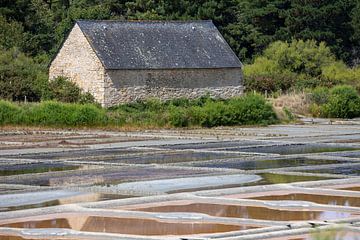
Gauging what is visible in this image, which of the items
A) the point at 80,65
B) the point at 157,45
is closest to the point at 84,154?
the point at 80,65

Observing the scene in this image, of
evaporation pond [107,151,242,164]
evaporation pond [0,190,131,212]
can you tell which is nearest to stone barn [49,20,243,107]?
evaporation pond [107,151,242,164]

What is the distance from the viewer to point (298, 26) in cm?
7319

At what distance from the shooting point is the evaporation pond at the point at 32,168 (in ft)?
80.4

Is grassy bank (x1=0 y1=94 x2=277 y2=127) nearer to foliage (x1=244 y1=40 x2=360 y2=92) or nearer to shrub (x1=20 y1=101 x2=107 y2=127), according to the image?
shrub (x1=20 y1=101 x2=107 y2=127)

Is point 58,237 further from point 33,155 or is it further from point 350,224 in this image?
point 33,155

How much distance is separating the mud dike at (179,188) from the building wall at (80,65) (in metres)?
12.6

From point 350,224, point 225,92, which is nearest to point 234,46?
point 225,92

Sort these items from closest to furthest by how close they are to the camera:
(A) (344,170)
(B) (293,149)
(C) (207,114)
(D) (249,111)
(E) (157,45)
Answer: (A) (344,170) → (B) (293,149) → (C) (207,114) → (D) (249,111) → (E) (157,45)

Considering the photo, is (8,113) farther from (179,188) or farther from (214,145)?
(179,188)

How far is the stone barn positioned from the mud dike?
12892mm

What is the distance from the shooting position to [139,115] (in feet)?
143

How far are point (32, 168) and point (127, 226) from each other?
10.2 m

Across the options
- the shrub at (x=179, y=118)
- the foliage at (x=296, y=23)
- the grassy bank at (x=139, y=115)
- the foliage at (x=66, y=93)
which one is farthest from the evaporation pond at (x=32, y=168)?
the foliage at (x=296, y=23)

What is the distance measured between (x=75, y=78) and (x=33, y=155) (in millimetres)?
20515
